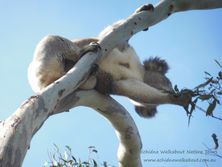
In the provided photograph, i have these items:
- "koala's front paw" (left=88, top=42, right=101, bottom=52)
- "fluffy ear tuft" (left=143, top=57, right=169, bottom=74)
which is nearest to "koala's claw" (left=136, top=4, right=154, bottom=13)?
"koala's front paw" (left=88, top=42, right=101, bottom=52)

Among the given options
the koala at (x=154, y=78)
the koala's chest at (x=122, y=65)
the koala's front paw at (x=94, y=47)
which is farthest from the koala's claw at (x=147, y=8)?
the koala at (x=154, y=78)

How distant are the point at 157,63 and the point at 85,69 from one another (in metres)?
3.53

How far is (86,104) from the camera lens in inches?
235

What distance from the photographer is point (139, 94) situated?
21.2 feet

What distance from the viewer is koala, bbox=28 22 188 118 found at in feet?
18.8

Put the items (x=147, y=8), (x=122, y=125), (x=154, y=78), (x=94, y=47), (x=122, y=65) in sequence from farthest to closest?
(x=154, y=78) → (x=122, y=65) → (x=122, y=125) → (x=147, y=8) → (x=94, y=47)

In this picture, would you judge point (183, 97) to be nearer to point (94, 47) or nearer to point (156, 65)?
point (94, 47)

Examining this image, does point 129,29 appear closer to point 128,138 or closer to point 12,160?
point 128,138

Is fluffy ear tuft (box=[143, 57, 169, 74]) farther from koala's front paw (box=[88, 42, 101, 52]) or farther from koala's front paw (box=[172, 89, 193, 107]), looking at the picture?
koala's front paw (box=[88, 42, 101, 52])

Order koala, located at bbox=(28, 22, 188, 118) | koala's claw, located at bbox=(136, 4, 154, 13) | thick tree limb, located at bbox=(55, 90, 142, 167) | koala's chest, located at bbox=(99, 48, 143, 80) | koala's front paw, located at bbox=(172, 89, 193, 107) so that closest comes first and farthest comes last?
1. koala's front paw, located at bbox=(172, 89, 193, 107)
2. koala's claw, located at bbox=(136, 4, 154, 13)
3. koala, located at bbox=(28, 22, 188, 118)
4. thick tree limb, located at bbox=(55, 90, 142, 167)
5. koala's chest, located at bbox=(99, 48, 143, 80)

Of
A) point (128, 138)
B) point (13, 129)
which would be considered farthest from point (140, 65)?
point (13, 129)

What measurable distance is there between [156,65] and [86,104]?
217cm

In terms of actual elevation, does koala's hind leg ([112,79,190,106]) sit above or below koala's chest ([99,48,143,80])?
below

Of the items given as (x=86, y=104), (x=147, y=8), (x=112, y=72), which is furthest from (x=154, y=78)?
(x=147, y=8)
